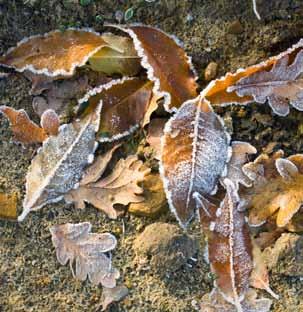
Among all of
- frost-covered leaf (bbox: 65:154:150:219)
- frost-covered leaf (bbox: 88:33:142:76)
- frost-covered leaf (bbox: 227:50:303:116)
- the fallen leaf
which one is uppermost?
frost-covered leaf (bbox: 88:33:142:76)

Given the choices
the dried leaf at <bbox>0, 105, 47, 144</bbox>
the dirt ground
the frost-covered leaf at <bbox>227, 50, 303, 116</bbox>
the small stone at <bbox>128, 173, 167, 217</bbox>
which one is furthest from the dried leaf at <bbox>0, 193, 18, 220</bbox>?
the frost-covered leaf at <bbox>227, 50, 303, 116</bbox>

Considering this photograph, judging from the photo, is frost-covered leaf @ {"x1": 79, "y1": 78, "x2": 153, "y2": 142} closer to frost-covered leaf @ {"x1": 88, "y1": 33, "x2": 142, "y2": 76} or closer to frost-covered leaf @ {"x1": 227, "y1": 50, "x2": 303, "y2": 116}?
frost-covered leaf @ {"x1": 88, "y1": 33, "x2": 142, "y2": 76}

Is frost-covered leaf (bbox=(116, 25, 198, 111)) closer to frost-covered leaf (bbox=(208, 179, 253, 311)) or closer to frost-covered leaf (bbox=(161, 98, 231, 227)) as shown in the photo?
frost-covered leaf (bbox=(161, 98, 231, 227))

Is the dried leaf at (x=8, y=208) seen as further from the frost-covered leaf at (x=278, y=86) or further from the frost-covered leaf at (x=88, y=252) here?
the frost-covered leaf at (x=278, y=86)

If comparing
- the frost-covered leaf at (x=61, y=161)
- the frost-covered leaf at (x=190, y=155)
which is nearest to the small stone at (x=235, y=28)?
the frost-covered leaf at (x=190, y=155)

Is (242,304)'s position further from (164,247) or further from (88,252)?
(88,252)

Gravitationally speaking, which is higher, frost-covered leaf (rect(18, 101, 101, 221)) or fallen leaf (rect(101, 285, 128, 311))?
frost-covered leaf (rect(18, 101, 101, 221))
